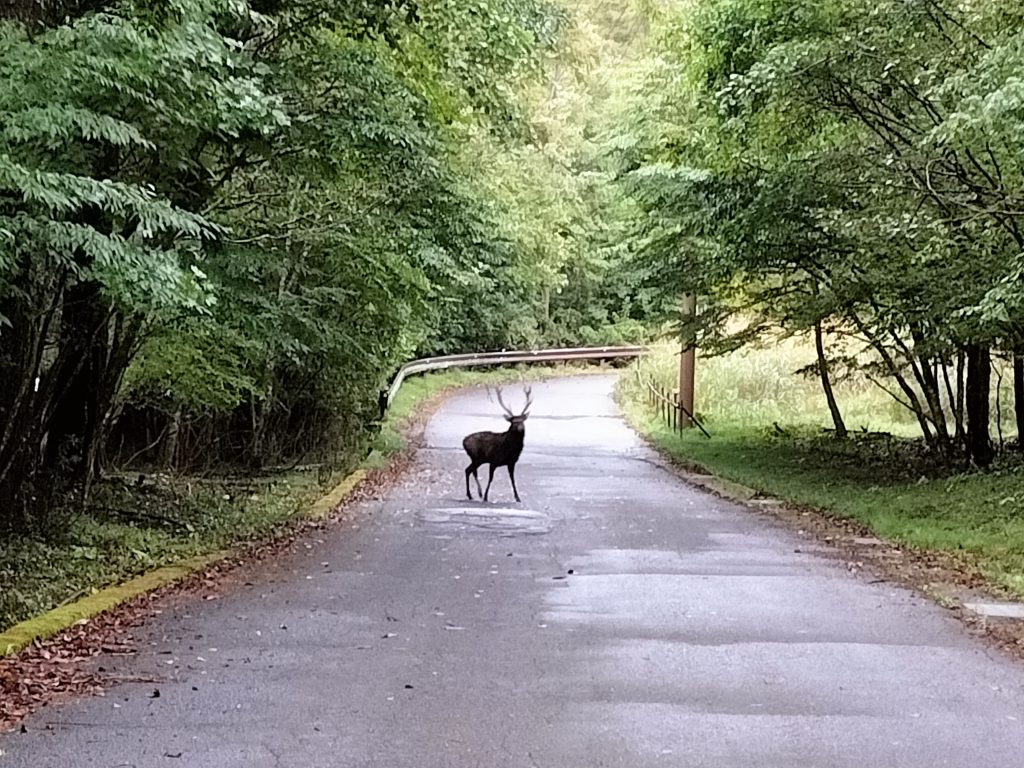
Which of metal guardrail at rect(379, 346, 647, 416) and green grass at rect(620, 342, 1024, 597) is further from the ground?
metal guardrail at rect(379, 346, 647, 416)

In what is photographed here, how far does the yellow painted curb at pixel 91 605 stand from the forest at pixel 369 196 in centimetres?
181

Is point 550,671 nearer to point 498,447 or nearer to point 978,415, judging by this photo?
point 498,447

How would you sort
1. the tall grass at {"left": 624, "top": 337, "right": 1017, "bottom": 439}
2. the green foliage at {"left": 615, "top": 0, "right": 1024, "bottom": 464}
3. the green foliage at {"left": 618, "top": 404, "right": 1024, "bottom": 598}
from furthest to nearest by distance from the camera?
the tall grass at {"left": 624, "top": 337, "right": 1017, "bottom": 439}, the green foliage at {"left": 615, "top": 0, "right": 1024, "bottom": 464}, the green foliage at {"left": 618, "top": 404, "right": 1024, "bottom": 598}

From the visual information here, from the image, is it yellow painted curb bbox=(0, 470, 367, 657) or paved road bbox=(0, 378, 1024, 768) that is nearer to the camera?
paved road bbox=(0, 378, 1024, 768)

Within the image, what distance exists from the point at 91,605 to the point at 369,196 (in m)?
6.47

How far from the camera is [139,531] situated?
13062mm

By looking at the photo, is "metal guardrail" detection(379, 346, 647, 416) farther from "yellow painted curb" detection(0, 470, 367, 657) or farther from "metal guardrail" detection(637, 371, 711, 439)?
"yellow painted curb" detection(0, 470, 367, 657)

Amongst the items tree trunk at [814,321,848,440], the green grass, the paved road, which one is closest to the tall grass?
the green grass

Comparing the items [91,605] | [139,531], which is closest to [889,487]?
[139,531]

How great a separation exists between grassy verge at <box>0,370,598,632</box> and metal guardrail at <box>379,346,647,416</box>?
46.0 ft

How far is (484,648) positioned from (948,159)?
8136mm

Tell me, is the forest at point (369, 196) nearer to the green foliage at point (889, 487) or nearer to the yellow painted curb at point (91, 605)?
the green foliage at point (889, 487)

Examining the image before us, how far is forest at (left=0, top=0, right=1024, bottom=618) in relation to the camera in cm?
825

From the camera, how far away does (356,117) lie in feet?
39.4
